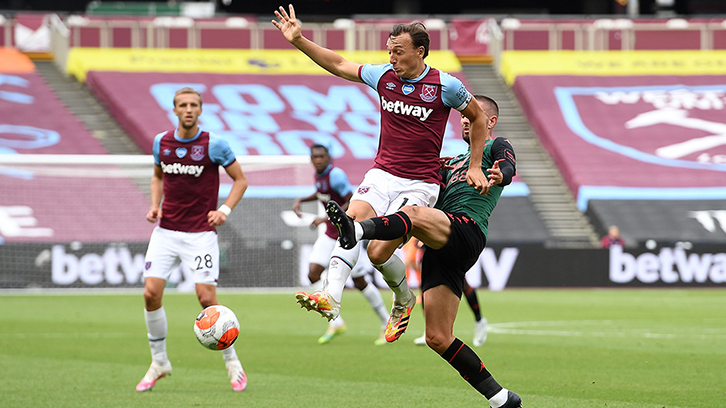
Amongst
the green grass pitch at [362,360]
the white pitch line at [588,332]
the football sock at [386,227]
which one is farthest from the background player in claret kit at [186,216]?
the white pitch line at [588,332]

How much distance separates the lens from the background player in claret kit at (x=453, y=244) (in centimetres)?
655

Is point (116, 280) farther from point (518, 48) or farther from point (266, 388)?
point (518, 48)

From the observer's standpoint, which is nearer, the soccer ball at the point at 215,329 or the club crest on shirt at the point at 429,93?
the club crest on shirt at the point at 429,93

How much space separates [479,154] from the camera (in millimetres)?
6785

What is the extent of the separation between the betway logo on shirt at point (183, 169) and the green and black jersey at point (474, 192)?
2.63 metres

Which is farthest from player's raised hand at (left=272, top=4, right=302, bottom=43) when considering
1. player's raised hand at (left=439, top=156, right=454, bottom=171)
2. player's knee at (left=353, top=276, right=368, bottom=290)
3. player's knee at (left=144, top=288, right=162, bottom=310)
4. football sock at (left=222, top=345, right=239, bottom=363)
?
player's knee at (left=353, top=276, right=368, bottom=290)

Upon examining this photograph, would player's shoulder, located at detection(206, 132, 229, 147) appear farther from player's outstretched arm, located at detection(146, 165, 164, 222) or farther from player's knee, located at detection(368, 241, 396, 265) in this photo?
player's knee, located at detection(368, 241, 396, 265)

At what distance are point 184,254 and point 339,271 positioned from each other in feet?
8.40

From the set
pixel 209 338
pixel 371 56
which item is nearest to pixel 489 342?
pixel 209 338

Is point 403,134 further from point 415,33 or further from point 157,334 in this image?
point 157,334

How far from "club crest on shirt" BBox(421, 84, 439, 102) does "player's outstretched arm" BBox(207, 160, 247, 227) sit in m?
2.59

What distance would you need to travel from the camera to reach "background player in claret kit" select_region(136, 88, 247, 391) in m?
8.83

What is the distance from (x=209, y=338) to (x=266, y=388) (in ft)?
4.48

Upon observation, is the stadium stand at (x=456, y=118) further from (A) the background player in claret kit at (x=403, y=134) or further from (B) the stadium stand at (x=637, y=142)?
(A) the background player in claret kit at (x=403, y=134)
